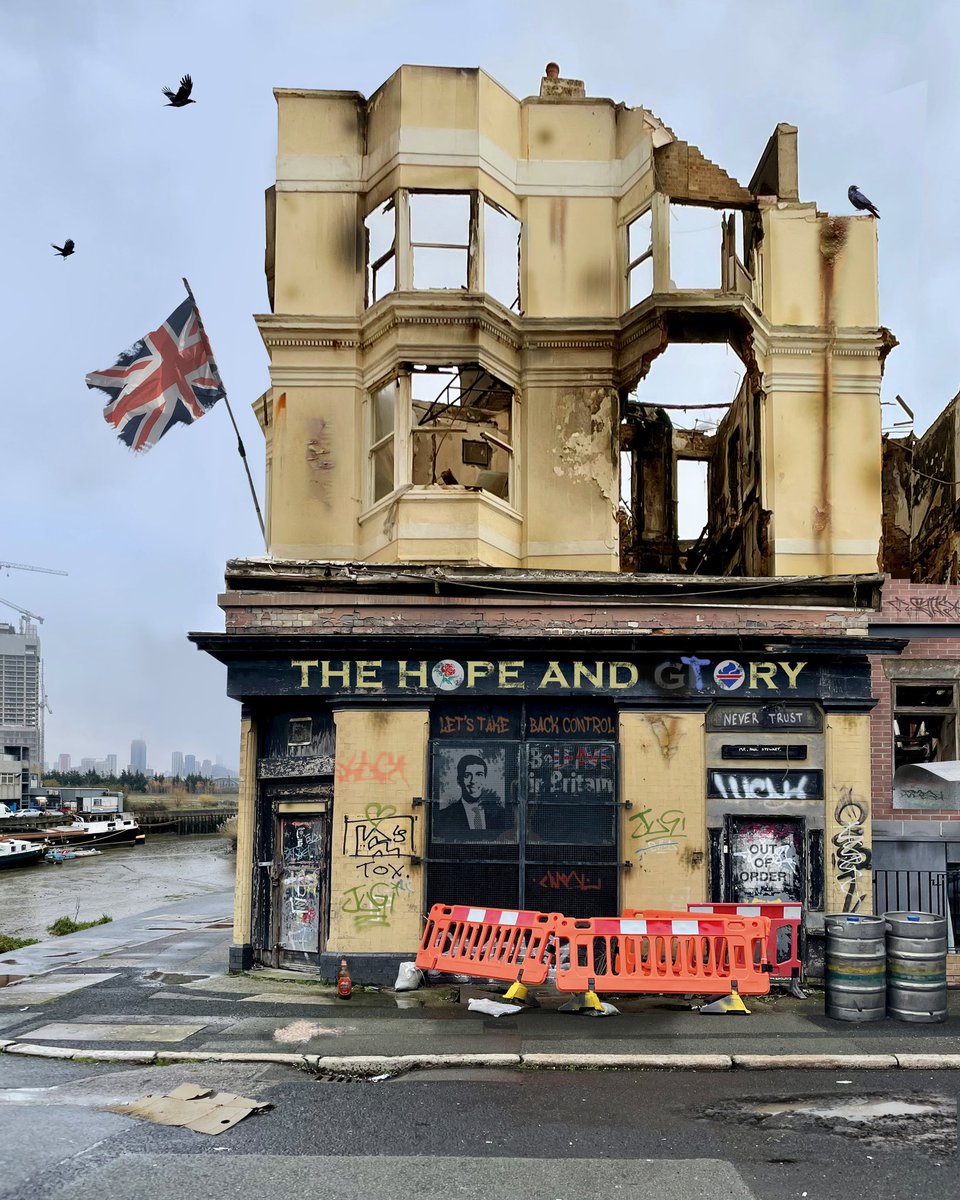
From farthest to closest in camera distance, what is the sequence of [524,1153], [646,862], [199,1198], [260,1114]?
[646,862]
[260,1114]
[524,1153]
[199,1198]

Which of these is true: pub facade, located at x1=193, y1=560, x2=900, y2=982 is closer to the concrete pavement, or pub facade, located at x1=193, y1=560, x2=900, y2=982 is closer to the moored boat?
the concrete pavement

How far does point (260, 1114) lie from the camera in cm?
824

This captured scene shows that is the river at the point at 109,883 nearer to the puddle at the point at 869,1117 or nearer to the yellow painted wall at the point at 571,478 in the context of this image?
the yellow painted wall at the point at 571,478

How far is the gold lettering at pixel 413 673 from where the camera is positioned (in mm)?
14273

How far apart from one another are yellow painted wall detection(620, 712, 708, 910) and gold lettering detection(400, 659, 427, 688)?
2.56 metres

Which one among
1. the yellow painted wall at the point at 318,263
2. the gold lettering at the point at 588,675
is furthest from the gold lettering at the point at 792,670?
the yellow painted wall at the point at 318,263

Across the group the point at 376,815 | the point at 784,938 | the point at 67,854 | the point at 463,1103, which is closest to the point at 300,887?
the point at 376,815

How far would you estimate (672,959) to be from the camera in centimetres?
→ 1219

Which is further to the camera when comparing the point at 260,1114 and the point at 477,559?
the point at 477,559

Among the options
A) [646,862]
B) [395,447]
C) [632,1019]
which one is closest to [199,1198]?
[632,1019]

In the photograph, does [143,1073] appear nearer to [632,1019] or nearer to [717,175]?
[632,1019]

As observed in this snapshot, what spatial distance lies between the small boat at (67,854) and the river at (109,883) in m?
0.61

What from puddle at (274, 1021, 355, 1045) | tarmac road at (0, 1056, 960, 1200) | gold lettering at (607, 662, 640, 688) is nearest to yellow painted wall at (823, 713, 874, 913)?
gold lettering at (607, 662, 640, 688)

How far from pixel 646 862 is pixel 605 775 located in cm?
117
